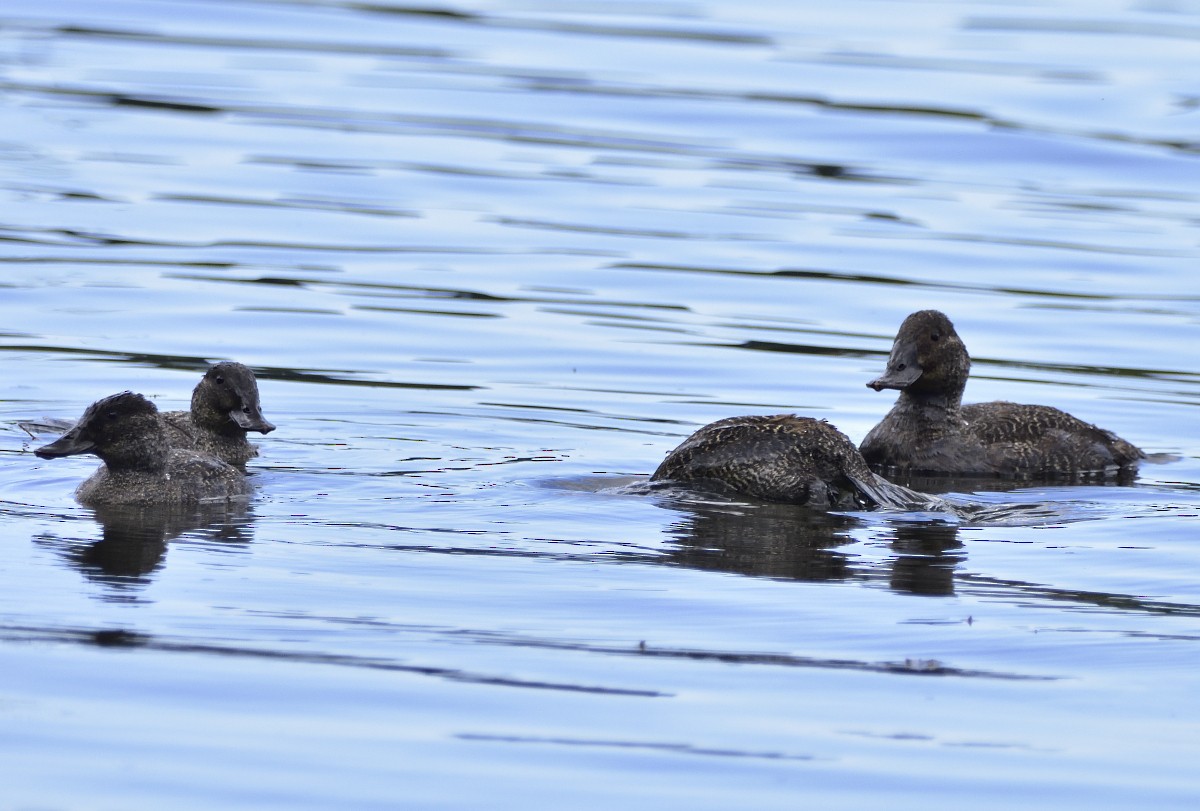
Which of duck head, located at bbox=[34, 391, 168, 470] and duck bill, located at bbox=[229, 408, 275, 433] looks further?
duck bill, located at bbox=[229, 408, 275, 433]

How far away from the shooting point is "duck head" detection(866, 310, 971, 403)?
1311cm

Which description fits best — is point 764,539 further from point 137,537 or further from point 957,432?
point 957,432

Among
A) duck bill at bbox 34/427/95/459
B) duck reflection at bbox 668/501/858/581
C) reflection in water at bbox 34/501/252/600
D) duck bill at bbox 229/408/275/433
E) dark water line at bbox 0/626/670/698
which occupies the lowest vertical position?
dark water line at bbox 0/626/670/698

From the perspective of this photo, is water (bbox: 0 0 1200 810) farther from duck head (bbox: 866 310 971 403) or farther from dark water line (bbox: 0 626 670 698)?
duck head (bbox: 866 310 971 403)

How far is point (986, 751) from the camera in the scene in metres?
6.84

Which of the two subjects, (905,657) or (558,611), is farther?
(558,611)

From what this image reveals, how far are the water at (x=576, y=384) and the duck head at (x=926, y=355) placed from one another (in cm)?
69

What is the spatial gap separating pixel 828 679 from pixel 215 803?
2337 mm

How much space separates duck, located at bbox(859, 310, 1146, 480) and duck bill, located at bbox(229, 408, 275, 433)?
3.65 meters

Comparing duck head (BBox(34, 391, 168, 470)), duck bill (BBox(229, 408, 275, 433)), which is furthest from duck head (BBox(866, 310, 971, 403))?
duck head (BBox(34, 391, 168, 470))

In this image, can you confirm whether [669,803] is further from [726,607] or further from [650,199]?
[650,199]

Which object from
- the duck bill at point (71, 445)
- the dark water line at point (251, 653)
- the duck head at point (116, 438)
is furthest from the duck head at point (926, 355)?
the dark water line at point (251, 653)

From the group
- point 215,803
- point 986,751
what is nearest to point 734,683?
point 986,751

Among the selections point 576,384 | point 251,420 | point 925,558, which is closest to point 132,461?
point 251,420
